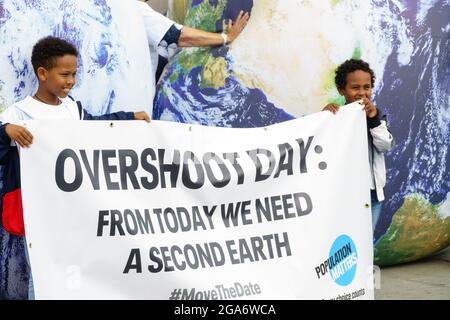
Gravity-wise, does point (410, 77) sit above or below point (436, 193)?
above

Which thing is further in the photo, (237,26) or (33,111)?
(237,26)

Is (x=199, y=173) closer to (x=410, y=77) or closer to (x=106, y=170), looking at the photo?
(x=106, y=170)

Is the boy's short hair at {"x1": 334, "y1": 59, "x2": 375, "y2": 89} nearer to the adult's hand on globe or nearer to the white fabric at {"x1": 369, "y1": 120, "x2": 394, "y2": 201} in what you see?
the white fabric at {"x1": 369, "y1": 120, "x2": 394, "y2": 201}

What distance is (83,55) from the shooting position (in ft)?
15.0

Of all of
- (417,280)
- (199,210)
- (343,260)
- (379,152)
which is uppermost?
(379,152)

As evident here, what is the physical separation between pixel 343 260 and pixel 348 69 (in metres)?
0.91

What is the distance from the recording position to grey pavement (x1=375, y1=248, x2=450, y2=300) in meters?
5.03

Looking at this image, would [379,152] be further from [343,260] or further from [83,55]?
[83,55]

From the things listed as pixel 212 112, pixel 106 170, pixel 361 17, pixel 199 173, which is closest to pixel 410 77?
pixel 361 17

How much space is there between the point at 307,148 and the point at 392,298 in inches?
41.2

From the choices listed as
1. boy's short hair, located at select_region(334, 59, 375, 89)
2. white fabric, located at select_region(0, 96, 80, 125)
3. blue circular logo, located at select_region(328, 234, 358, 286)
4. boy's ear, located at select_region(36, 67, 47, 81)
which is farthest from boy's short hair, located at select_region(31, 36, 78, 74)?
blue circular logo, located at select_region(328, 234, 358, 286)

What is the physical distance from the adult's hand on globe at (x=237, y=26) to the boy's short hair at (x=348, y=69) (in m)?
0.63

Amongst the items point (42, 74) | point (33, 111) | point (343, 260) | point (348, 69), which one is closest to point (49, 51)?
point (42, 74)

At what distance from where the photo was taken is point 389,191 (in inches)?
207
